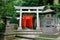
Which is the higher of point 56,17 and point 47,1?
point 47,1

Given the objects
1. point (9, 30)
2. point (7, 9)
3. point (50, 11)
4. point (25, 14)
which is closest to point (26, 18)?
point (25, 14)

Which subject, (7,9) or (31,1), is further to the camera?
(31,1)

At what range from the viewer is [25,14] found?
20125 millimetres

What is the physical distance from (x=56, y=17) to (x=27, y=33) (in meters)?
3.34

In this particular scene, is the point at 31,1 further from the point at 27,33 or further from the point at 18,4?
the point at 27,33

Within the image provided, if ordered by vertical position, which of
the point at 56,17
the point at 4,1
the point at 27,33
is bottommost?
the point at 27,33

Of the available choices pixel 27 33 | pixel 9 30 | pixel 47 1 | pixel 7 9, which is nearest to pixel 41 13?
pixel 47 1

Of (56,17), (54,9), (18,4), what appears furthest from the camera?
(18,4)

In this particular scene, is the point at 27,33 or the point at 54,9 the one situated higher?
the point at 54,9

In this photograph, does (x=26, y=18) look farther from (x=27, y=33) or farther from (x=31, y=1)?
(x=27, y=33)

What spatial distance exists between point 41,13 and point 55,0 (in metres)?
2.77

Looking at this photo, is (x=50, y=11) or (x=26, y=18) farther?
(x=26, y=18)

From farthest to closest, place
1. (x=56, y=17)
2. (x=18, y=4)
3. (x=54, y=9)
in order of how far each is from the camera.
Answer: (x=18, y=4)
(x=54, y=9)
(x=56, y=17)

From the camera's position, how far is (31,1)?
66.2ft
